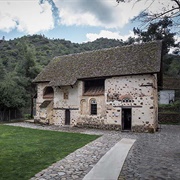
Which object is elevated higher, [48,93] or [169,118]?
[48,93]

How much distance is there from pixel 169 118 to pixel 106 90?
1360 centimetres

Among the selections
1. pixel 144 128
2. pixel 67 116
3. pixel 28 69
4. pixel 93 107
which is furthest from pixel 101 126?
pixel 28 69

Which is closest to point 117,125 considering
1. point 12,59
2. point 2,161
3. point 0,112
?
point 2,161

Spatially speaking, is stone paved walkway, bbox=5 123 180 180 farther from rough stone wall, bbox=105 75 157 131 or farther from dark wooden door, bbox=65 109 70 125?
dark wooden door, bbox=65 109 70 125

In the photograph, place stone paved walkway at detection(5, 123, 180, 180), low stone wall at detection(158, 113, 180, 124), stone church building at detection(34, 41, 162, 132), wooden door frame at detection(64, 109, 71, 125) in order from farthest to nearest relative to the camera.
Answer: low stone wall at detection(158, 113, 180, 124) < wooden door frame at detection(64, 109, 71, 125) < stone church building at detection(34, 41, 162, 132) < stone paved walkway at detection(5, 123, 180, 180)

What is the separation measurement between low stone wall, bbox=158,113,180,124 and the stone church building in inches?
316

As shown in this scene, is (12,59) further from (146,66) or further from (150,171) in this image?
(150,171)

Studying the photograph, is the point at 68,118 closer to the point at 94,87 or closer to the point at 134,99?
the point at 94,87

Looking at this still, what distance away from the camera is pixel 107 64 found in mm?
22234

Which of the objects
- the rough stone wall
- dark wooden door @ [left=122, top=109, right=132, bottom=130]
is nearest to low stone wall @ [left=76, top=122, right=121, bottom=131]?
the rough stone wall

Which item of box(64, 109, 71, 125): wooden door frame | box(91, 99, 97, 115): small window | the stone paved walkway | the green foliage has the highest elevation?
the green foliage

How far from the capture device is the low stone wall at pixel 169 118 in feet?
95.5

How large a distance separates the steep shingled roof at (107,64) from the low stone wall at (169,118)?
12425 millimetres

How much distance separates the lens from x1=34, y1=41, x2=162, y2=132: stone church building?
63.1 ft
